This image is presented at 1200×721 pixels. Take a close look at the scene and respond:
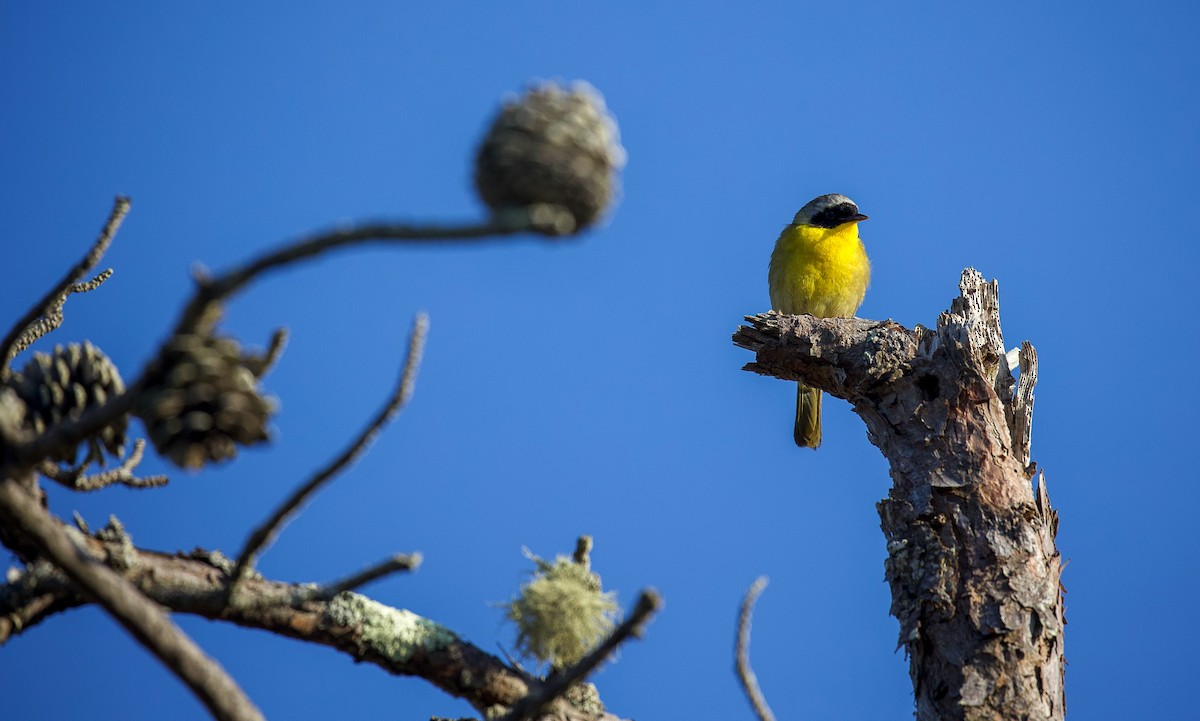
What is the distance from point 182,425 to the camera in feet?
5.73

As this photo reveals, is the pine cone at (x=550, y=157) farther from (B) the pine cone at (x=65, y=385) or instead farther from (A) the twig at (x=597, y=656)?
(B) the pine cone at (x=65, y=385)

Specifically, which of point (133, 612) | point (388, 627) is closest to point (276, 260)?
point (133, 612)

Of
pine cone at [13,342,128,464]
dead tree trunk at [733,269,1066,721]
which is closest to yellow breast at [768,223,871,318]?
dead tree trunk at [733,269,1066,721]

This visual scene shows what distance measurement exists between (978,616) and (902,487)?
68cm

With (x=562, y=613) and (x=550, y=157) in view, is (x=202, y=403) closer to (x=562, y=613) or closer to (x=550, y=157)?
(x=550, y=157)

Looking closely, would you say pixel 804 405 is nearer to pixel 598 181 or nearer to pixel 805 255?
pixel 805 255

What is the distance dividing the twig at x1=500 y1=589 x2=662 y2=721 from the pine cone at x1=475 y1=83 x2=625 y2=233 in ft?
2.52

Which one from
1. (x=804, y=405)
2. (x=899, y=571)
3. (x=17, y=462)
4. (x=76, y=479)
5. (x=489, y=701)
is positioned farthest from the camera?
(x=804, y=405)

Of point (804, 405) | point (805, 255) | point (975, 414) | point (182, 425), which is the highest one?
point (805, 255)

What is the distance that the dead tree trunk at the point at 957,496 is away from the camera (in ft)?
12.9

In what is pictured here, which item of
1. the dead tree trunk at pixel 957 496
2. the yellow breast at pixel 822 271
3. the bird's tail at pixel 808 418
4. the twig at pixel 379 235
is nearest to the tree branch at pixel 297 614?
the twig at pixel 379 235

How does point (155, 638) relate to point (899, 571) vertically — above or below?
below

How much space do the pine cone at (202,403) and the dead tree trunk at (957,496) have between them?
3001 millimetres

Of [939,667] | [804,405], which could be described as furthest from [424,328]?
[804,405]
